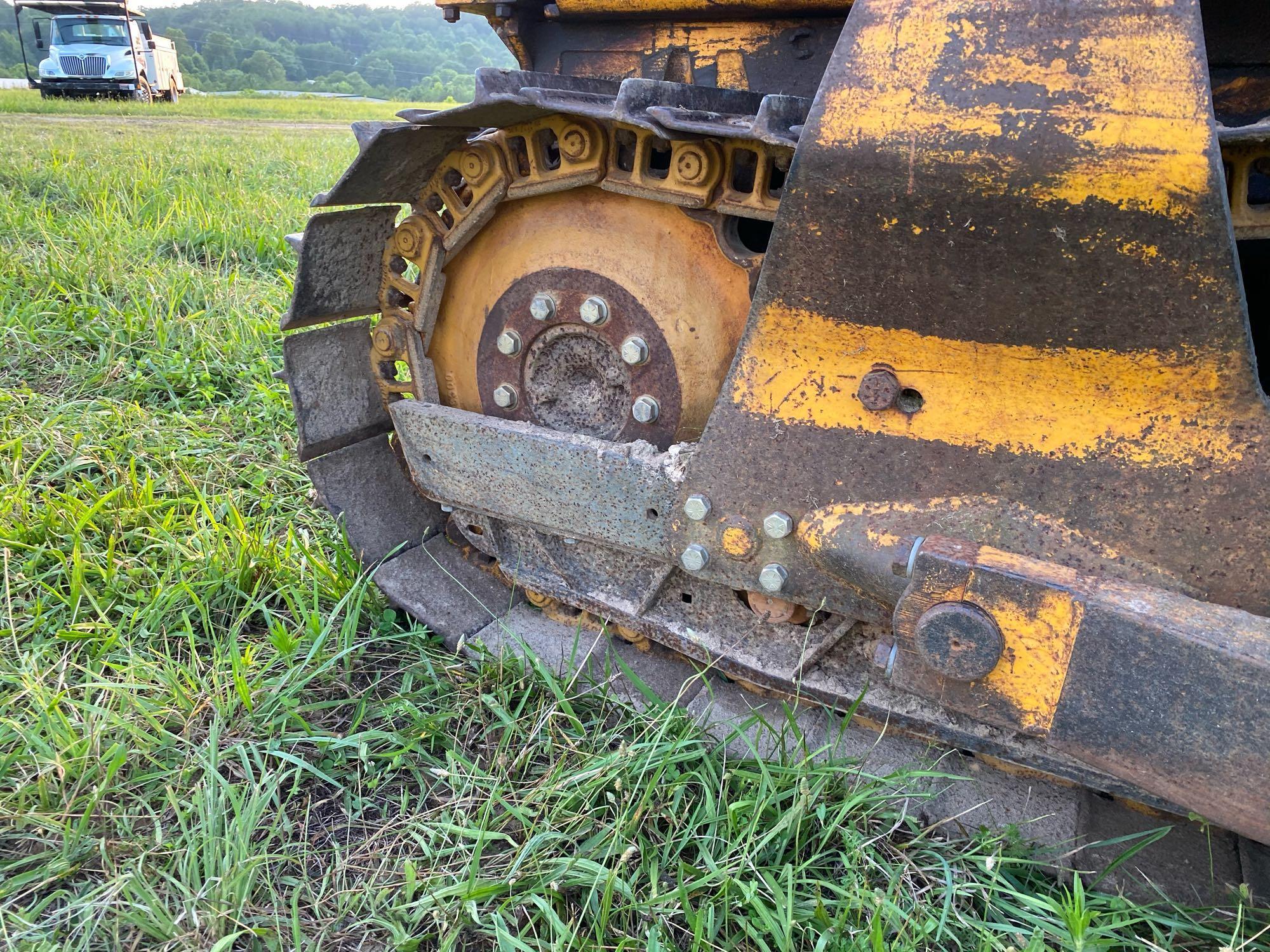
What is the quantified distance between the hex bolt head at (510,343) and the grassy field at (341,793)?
0.69 meters

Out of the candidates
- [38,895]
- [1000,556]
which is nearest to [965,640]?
[1000,556]

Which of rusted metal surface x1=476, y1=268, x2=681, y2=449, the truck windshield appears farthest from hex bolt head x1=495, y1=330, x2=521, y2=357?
the truck windshield

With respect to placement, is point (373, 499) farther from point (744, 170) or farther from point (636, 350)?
point (744, 170)

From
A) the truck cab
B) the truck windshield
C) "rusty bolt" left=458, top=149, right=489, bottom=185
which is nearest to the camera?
"rusty bolt" left=458, top=149, right=489, bottom=185

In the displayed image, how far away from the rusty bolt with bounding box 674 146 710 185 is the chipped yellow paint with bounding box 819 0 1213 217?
271 millimetres

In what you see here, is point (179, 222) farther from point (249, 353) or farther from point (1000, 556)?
point (1000, 556)

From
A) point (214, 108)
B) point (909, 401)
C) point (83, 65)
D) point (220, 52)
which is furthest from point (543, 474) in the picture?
point (220, 52)

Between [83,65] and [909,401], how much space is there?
832 inches

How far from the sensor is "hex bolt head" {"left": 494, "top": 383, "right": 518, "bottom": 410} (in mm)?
2150

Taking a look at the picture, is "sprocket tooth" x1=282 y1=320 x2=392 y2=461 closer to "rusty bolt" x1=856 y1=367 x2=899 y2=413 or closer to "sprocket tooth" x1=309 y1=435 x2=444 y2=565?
"sprocket tooth" x1=309 y1=435 x2=444 y2=565

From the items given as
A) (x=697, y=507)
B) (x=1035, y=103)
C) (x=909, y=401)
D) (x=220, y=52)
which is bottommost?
(x=697, y=507)

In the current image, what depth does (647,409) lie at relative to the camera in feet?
6.43

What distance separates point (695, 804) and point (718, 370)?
833 mm

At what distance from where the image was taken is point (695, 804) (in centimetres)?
187
